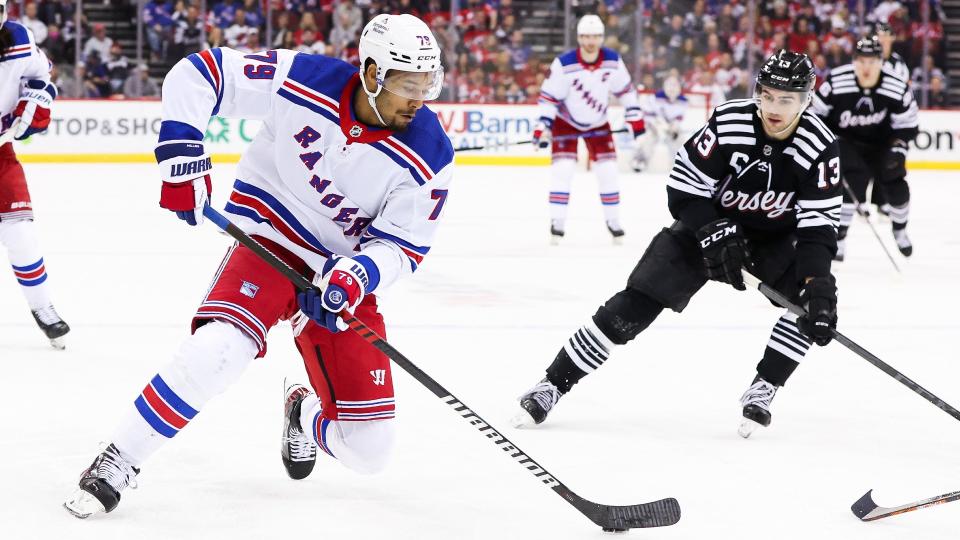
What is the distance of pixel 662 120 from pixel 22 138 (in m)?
8.74

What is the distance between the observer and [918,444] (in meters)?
3.37

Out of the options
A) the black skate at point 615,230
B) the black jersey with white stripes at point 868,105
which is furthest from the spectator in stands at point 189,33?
the black jersey with white stripes at point 868,105

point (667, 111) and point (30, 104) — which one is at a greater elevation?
point (30, 104)

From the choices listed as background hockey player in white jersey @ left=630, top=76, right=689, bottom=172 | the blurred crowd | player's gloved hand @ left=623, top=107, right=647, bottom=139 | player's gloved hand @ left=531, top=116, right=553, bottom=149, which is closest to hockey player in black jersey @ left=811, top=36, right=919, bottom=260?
player's gloved hand @ left=623, top=107, right=647, bottom=139

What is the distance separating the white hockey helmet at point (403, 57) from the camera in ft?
8.34

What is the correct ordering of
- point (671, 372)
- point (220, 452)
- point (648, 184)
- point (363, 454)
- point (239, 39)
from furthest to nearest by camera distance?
1. point (239, 39)
2. point (648, 184)
3. point (671, 372)
4. point (220, 452)
5. point (363, 454)

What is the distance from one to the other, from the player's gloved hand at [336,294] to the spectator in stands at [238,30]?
1027 centimetres

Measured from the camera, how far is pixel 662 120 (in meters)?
12.2

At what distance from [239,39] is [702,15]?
178 inches

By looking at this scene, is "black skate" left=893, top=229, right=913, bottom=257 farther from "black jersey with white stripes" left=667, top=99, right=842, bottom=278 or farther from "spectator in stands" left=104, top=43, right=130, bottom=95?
"spectator in stands" left=104, top=43, right=130, bottom=95

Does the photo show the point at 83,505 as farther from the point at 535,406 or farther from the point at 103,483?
the point at 535,406

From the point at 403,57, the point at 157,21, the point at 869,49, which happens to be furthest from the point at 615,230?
the point at 157,21

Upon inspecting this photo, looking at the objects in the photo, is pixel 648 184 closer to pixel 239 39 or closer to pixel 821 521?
pixel 239 39

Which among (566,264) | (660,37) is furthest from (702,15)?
(566,264)
